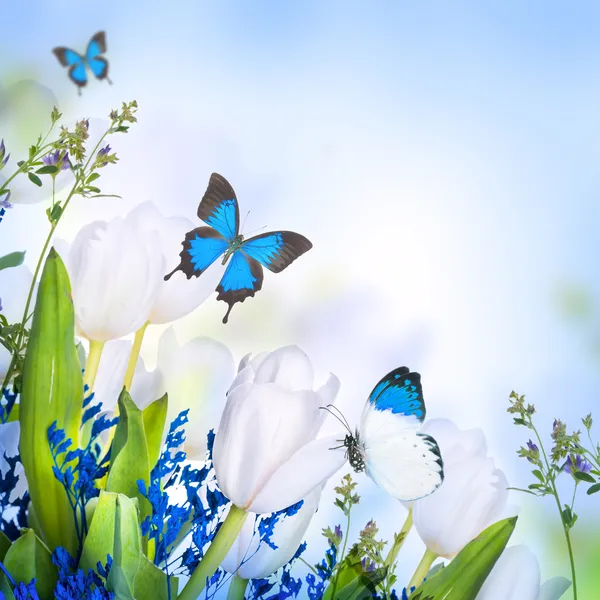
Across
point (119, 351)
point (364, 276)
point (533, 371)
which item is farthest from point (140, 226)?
point (533, 371)

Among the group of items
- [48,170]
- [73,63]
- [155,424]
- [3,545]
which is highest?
[73,63]

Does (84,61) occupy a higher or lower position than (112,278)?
higher

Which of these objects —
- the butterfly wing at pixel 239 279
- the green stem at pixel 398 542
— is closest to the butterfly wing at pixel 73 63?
the butterfly wing at pixel 239 279

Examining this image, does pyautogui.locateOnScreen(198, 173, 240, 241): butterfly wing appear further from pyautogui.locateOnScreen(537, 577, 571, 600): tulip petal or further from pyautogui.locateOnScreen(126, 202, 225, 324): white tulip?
pyautogui.locateOnScreen(537, 577, 571, 600): tulip petal

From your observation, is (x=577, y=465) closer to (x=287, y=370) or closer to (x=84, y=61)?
(x=287, y=370)

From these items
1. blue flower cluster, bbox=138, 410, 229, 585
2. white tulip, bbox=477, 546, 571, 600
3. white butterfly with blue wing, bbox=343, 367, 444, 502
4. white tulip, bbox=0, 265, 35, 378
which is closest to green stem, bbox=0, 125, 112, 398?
white tulip, bbox=0, 265, 35, 378

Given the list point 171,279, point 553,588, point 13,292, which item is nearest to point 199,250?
point 171,279

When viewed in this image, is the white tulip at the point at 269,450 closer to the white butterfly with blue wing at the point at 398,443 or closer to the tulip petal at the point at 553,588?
the white butterfly with blue wing at the point at 398,443
